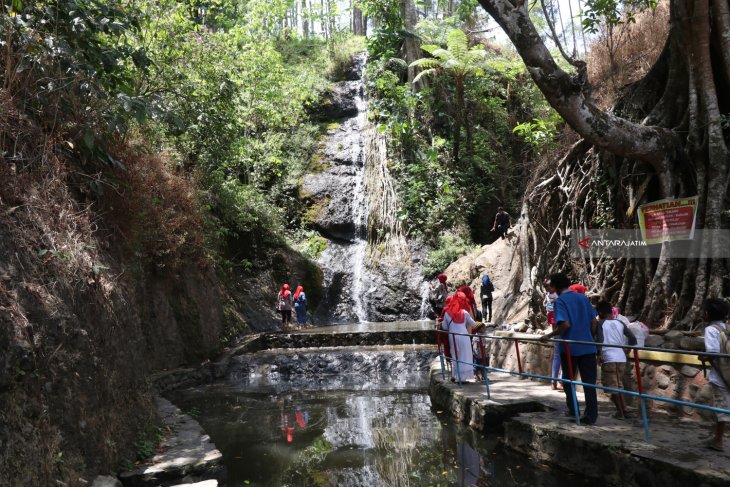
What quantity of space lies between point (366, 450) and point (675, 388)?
3734mm

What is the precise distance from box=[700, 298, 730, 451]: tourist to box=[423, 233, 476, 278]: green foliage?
14688 millimetres

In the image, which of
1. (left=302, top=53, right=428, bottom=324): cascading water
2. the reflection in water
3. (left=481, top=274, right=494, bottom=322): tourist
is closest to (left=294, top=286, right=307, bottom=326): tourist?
(left=302, top=53, right=428, bottom=324): cascading water

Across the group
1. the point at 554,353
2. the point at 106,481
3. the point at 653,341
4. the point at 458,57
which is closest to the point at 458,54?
the point at 458,57

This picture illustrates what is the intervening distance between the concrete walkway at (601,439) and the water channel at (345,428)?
0.70ft

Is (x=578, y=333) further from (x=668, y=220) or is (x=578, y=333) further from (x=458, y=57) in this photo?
(x=458, y=57)

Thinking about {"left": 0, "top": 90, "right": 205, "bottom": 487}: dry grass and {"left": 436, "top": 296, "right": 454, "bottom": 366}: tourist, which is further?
{"left": 436, "top": 296, "right": 454, "bottom": 366}: tourist

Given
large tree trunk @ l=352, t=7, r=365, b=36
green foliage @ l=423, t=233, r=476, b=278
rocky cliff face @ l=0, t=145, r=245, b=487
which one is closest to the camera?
rocky cliff face @ l=0, t=145, r=245, b=487

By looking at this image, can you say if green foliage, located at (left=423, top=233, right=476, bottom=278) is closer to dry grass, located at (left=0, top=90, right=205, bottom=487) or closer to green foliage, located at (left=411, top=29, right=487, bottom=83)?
green foliage, located at (left=411, top=29, right=487, bottom=83)

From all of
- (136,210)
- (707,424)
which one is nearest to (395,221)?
Result: (136,210)

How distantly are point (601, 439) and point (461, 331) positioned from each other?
373cm

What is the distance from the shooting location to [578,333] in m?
6.18

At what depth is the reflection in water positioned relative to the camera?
19.6 ft

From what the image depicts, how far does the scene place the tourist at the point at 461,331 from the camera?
903 cm

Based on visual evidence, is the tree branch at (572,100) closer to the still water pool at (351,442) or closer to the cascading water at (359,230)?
the still water pool at (351,442)
